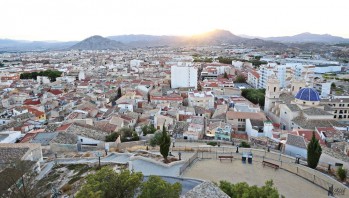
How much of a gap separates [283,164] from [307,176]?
7.11ft

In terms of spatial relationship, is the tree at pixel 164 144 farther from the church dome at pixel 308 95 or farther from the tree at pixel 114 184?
the church dome at pixel 308 95

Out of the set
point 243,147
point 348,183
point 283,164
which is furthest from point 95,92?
point 348,183

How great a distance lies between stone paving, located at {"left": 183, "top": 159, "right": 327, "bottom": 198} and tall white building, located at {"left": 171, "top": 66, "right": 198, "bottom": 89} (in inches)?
1816

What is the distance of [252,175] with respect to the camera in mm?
20422

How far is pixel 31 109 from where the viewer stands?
39344 mm

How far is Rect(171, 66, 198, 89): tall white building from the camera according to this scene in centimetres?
6791

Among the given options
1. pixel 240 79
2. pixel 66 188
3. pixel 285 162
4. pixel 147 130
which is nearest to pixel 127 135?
pixel 147 130

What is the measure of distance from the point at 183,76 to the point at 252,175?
4906cm

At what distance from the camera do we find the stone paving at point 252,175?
60.3ft

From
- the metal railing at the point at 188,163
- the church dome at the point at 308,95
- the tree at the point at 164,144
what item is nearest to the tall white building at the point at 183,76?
the church dome at the point at 308,95

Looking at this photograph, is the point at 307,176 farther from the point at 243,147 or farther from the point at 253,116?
the point at 253,116

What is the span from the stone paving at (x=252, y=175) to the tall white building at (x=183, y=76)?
4613 centimetres

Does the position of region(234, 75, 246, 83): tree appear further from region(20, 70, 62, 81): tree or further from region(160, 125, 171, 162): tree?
region(160, 125, 171, 162): tree

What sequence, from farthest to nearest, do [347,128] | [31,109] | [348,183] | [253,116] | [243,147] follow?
[31,109] → [253,116] → [347,128] → [243,147] → [348,183]
